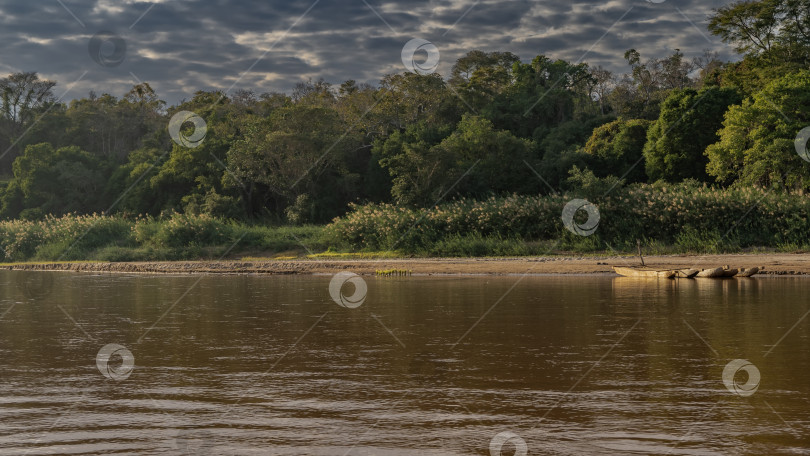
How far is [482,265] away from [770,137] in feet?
54.1

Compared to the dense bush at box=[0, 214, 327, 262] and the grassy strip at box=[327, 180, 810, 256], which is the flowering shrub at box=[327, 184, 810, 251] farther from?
the dense bush at box=[0, 214, 327, 262]

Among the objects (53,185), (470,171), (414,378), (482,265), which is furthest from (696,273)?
(53,185)

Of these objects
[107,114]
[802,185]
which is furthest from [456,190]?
[107,114]

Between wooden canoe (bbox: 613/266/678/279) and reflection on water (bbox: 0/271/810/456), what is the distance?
5.47 m

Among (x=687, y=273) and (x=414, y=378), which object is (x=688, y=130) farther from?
(x=414, y=378)

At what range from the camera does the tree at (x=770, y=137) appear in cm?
3400

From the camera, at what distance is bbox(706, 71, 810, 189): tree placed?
34000 millimetres

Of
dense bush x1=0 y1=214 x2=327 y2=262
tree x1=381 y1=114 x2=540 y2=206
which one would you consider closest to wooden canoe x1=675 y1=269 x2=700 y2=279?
dense bush x1=0 y1=214 x2=327 y2=262

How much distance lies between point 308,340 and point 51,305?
930 cm

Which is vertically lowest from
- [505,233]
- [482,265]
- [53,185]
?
[482,265]

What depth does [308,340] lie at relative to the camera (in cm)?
1184

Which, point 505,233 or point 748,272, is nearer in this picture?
point 748,272

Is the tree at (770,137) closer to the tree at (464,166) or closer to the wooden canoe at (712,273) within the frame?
the tree at (464,166)

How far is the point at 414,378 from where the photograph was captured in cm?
878
